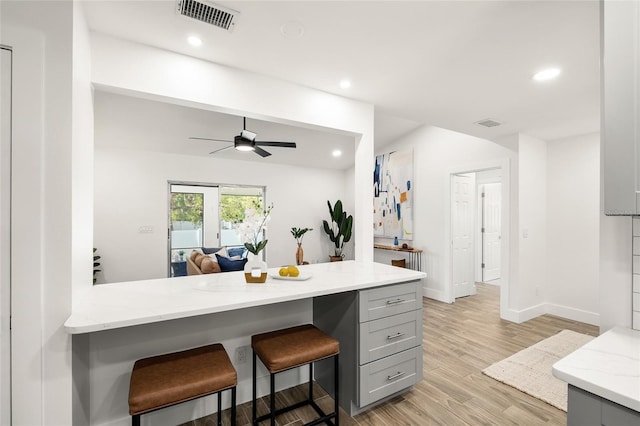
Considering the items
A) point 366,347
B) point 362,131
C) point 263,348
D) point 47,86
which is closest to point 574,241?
point 362,131

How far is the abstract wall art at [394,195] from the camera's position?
5.13 metres

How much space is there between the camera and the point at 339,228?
663 cm

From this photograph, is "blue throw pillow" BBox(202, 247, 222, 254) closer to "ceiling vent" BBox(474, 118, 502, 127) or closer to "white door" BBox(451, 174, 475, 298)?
"white door" BBox(451, 174, 475, 298)

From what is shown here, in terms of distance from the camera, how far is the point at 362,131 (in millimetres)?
2707

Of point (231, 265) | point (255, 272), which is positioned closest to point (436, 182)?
point (231, 265)

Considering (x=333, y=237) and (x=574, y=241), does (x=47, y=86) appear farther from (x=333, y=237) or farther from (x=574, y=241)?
(x=333, y=237)

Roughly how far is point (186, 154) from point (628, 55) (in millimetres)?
5575

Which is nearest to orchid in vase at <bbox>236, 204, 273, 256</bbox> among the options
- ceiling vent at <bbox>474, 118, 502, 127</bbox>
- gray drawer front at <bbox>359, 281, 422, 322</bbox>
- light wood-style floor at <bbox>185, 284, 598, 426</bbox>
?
gray drawer front at <bbox>359, 281, 422, 322</bbox>

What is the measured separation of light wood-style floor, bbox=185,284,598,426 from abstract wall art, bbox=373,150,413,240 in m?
2.05

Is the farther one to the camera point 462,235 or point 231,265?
point 462,235

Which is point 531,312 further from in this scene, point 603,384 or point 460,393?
point 603,384

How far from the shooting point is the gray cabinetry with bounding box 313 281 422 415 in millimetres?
1861

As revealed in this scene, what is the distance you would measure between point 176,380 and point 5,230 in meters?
0.94

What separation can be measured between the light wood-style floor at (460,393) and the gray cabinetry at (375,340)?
13 cm
